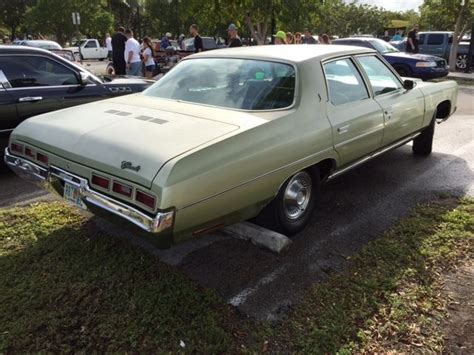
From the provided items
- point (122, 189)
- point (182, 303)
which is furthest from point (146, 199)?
point (182, 303)

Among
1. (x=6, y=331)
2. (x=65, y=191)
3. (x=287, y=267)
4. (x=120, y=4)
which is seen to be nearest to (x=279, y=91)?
(x=287, y=267)

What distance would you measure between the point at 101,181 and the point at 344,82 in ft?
7.91

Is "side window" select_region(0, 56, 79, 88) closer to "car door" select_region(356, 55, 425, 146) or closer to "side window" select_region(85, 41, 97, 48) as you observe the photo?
"car door" select_region(356, 55, 425, 146)

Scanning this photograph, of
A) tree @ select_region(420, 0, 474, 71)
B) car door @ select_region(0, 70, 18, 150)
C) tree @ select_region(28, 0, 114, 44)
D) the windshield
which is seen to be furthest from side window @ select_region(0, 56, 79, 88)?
tree @ select_region(28, 0, 114, 44)

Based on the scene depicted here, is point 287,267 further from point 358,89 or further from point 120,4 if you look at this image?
point 120,4

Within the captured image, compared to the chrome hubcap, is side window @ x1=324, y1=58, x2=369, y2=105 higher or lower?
higher

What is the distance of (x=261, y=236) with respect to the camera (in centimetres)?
344

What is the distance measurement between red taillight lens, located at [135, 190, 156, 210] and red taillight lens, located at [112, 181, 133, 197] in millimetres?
70

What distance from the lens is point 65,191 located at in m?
3.10

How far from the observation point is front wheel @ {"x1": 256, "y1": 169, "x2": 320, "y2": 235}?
3385 mm

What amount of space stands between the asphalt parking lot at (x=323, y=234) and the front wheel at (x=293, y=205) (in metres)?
0.16

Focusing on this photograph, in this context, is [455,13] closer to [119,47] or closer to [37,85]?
[119,47]

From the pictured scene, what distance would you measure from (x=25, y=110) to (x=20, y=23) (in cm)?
4116

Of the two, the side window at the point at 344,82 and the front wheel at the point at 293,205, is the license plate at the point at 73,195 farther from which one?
the side window at the point at 344,82
